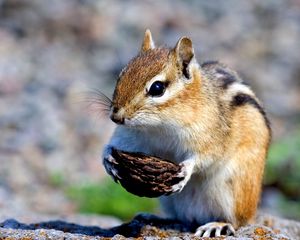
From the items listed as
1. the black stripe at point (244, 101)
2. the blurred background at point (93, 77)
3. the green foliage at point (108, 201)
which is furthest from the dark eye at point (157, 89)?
the green foliage at point (108, 201)

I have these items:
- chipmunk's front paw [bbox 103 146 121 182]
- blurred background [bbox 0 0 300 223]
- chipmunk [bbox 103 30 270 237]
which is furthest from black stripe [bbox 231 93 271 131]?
blurred background [bbox 0 0 300 223]

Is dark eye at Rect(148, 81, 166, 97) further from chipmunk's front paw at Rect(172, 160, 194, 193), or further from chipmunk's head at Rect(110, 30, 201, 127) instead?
chipmunk's front paw at Rect(172, 160, 194, 193)

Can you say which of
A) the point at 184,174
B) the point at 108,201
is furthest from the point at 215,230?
the point at 108,201

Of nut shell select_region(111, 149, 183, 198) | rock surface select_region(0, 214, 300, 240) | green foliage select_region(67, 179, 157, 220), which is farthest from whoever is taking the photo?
Result: green foliage select_region(67, 179, 157, 220)

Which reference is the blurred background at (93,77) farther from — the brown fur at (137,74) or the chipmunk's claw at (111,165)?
the brown fur at (137,74)

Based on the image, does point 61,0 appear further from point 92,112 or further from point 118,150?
point 118,150

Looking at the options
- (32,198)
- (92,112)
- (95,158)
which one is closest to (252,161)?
(32,198)
